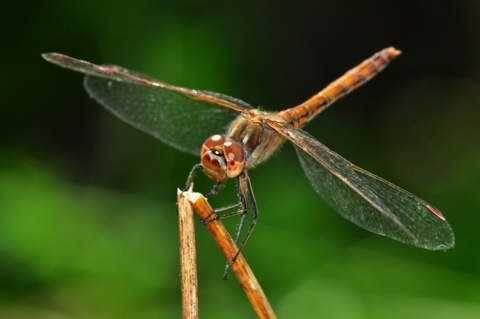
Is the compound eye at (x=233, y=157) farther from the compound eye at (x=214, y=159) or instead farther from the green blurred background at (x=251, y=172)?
the green blurred background at (x=251, y=172)

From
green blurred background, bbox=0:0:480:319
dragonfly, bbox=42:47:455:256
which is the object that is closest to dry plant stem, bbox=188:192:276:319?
dragonfly, bbox=42:47:455:256

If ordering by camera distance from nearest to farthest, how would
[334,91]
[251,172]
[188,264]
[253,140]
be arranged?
1. [188,264]
2. [253,140]
3. [334,91]
4. [251,172]

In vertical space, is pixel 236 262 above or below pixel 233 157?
below

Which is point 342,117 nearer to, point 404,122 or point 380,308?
point 404,122

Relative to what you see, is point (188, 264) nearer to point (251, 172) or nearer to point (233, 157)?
point (233, 157)

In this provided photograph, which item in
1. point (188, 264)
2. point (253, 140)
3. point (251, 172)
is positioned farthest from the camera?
point (251, 172)

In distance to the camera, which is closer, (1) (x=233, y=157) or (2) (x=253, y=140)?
(1) (x=233, y=157)

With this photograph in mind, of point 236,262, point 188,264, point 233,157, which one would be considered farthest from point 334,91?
point 188,264

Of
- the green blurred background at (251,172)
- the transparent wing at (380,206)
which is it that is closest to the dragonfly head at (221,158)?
the transparent wing at (380,206)
